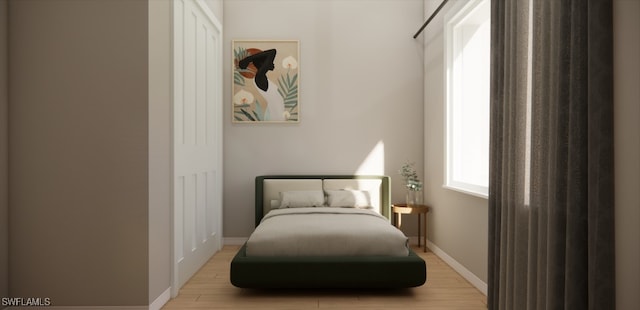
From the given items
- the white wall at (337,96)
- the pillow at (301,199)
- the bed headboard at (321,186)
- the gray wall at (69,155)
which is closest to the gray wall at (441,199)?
the white wall at (337,96)

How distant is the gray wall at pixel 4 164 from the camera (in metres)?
2.79

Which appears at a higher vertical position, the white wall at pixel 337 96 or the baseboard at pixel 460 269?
the white wall at pixel 337 96

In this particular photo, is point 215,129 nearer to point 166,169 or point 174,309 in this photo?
point 166,169

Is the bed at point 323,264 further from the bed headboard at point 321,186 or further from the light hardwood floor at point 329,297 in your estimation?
the bed headboard at point 321,186

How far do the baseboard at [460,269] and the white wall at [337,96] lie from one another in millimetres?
851

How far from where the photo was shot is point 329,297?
11.0 feet

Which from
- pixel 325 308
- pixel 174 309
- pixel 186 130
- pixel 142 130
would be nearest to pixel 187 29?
pixel 186 130

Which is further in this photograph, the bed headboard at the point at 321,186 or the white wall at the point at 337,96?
the white wall at the point at 337,96

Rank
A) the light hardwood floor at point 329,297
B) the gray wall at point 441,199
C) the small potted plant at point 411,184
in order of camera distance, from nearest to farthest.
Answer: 1. the light hardwood floor at point 329,297
2. the gray wall at point 441,199
3. the small potted plant at point 411,184

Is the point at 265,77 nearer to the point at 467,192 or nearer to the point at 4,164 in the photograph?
the point at 467,192

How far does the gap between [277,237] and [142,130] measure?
1.29m

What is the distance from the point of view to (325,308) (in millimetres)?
3129

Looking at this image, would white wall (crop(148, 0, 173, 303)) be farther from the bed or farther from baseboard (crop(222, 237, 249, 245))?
baseboard (crop(222, 237, 249, 245))

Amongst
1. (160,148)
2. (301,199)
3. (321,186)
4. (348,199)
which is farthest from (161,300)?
(321,186)
